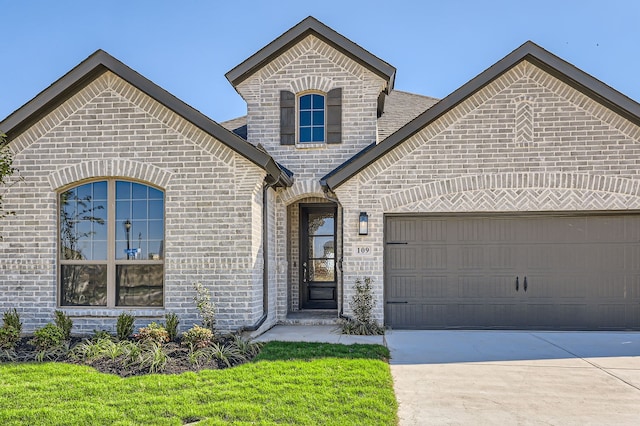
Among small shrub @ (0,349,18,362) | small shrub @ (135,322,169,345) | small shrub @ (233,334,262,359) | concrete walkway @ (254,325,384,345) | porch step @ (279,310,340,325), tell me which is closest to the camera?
small shrub @ (0,349,18,362)

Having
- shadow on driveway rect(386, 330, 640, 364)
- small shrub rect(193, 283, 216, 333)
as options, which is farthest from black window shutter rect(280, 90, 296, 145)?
shadow on driveway rect(386, 330, 640, 364)

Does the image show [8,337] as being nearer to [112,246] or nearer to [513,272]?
[112,246]

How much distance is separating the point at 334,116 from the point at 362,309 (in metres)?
4.42

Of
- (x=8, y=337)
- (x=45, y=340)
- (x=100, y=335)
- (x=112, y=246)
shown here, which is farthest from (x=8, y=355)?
(x=112, y=246)

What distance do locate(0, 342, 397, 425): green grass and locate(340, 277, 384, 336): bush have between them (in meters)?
2.71

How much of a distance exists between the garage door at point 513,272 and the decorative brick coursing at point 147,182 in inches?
128

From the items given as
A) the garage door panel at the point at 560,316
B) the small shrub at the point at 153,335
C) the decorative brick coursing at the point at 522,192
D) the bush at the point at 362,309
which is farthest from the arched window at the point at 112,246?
the garage door panel at the point at 560,316

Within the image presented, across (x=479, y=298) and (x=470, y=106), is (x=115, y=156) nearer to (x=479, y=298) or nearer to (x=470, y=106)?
(x=470, y=106)

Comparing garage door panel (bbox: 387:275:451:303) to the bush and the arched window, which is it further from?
the arched window

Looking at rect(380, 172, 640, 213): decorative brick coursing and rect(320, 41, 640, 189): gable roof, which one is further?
rect(380, 172, 640, 213): decorative brick coursing

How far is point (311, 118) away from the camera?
446 inches

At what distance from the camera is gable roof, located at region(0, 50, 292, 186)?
8719mm

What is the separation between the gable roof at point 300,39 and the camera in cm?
1101

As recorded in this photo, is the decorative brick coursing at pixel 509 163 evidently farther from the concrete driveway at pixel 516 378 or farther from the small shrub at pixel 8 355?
the small shrub at pixel 8 355
